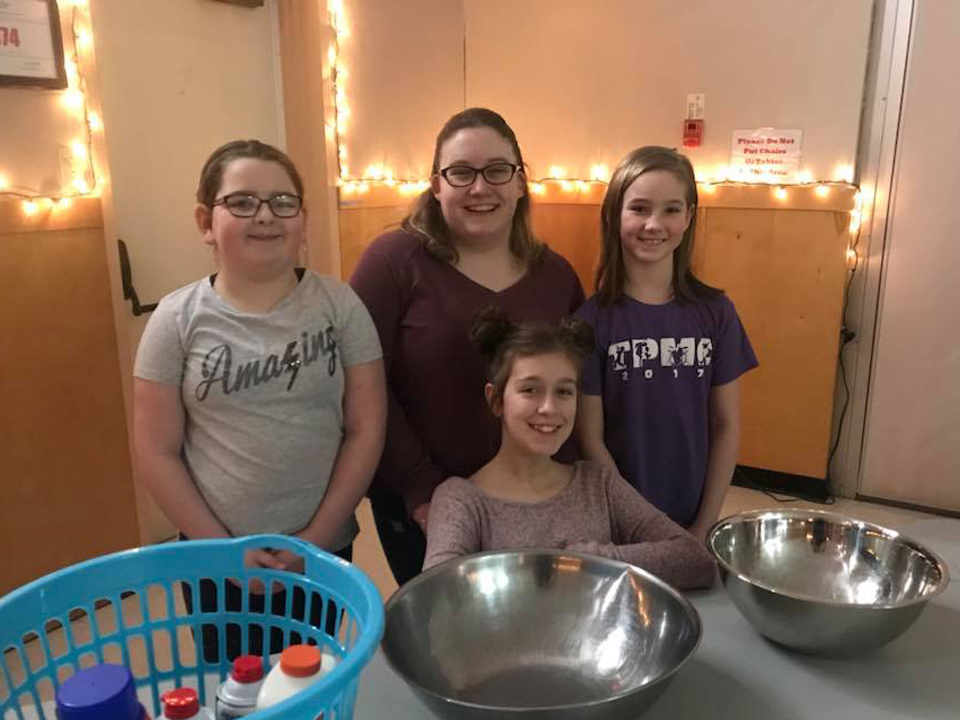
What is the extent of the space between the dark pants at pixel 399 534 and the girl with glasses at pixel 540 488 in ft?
0.78

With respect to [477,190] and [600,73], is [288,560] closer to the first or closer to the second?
[477,190]

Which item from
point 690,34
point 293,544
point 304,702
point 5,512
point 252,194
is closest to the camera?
point 304,702

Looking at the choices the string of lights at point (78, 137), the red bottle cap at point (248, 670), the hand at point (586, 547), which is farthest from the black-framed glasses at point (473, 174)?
the string of lights at point (78, 137)

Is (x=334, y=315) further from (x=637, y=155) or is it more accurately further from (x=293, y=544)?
(x=637, y=155)

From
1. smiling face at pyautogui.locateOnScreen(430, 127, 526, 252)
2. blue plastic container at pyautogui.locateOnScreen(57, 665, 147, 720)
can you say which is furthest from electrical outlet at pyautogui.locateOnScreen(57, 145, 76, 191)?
blue plastic container at pyautogui.locateOnScreen(57, 665, 147, 720)

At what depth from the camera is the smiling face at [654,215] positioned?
4.58 feet

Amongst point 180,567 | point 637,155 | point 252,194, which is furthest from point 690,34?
point 180,567

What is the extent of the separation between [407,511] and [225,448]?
1.19 ft

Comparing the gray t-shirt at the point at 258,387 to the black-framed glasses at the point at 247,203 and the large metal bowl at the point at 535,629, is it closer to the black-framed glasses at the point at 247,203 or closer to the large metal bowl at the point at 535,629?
the black-framed glasses at the point at 247,203

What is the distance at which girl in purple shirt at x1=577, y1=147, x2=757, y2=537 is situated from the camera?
1411mm

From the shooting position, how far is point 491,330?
4.14 feet

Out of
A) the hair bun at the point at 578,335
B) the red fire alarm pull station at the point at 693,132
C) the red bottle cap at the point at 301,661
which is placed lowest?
the red bottle cap at the point at 301,661

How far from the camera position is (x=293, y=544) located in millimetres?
822

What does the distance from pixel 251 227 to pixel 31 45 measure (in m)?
1.36
